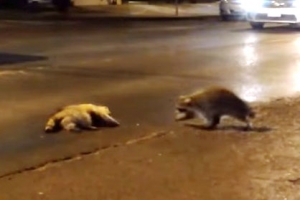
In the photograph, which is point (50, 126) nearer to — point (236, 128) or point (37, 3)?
point (236, 128)

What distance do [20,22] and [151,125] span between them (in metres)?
20.8

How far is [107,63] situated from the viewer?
1594cm

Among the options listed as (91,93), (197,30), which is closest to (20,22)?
(197,30)

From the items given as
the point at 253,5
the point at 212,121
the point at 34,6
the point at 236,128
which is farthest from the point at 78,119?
the point at 34,6

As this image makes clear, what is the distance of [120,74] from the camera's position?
14.2m

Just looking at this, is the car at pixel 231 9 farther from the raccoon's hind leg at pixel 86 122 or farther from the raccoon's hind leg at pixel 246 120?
the raccoon's hind leg at pixel 86 122

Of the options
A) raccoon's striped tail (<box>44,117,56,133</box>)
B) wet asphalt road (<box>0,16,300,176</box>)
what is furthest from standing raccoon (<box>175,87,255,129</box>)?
raccoon's striped tail (<box>44,117,56,133</box>)

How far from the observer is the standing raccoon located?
9016 millimetres

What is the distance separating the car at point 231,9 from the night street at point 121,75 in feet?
15.1

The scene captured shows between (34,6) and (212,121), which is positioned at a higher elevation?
(212,121)

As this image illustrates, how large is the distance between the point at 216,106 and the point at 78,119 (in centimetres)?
154

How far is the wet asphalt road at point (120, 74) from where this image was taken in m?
9.01

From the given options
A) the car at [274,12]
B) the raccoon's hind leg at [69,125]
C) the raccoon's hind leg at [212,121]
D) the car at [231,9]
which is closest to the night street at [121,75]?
the raccoon's hind leg at [69,125]

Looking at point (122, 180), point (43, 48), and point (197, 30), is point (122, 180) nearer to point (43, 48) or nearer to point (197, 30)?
point (43, 48)
